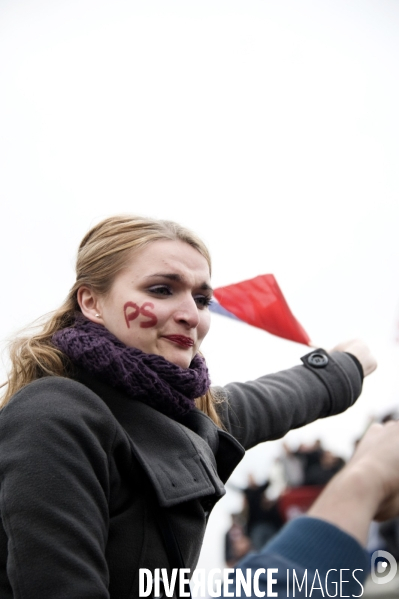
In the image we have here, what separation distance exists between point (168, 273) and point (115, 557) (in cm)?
85

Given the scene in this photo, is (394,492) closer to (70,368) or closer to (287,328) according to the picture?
(70,368)

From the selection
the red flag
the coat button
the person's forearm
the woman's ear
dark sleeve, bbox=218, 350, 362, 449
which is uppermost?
the person's forearm

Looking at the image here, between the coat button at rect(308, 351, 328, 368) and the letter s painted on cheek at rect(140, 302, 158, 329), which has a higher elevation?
the letter s painted on cheek at rect(140, 302, 158, 329)

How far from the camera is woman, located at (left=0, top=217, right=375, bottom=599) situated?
131 cm

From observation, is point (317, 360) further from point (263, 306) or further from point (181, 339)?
point (181, 339)

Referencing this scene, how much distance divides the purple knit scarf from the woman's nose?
0.51ft

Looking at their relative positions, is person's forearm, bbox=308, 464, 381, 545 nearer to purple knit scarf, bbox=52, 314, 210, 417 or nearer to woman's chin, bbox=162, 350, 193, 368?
purple knit scarf, bbox=52, 314, 210, 417

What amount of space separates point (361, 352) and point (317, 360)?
0.28 meters

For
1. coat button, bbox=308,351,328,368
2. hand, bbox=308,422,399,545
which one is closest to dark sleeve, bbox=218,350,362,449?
coat button, bbox=308,351,328,368

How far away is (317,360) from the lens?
2.67 meters

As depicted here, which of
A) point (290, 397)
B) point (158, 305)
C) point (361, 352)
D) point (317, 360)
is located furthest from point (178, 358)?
point (361, 352)

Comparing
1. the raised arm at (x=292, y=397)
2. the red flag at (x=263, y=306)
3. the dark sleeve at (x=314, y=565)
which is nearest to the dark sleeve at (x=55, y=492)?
the dark sleeve at (x=314, y=565)

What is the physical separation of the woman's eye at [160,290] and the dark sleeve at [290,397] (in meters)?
0.61

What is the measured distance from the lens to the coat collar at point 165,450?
156cm
